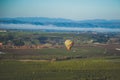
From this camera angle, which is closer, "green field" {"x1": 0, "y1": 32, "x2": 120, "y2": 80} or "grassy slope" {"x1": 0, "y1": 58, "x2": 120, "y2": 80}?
"grassy slope" {"x1": 0, "y1": 58, "x2": 120, "y2": 80}

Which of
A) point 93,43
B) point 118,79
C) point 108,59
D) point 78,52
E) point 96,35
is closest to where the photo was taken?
point 118,79

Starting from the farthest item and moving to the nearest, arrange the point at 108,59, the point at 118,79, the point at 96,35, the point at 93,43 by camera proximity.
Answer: the point at 96,35
the point at 93,43
the point at 108,59
the point at 118,79

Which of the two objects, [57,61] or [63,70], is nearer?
[63,70]

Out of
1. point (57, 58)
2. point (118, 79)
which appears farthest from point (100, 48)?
point (118, 79)

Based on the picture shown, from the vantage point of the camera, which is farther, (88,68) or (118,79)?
(88,68)

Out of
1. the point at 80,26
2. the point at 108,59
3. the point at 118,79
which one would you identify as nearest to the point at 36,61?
the point at 108,59

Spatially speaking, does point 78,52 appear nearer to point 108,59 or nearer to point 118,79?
point 108,59

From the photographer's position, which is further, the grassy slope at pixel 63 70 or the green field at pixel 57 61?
the green field at pixel 57 61
